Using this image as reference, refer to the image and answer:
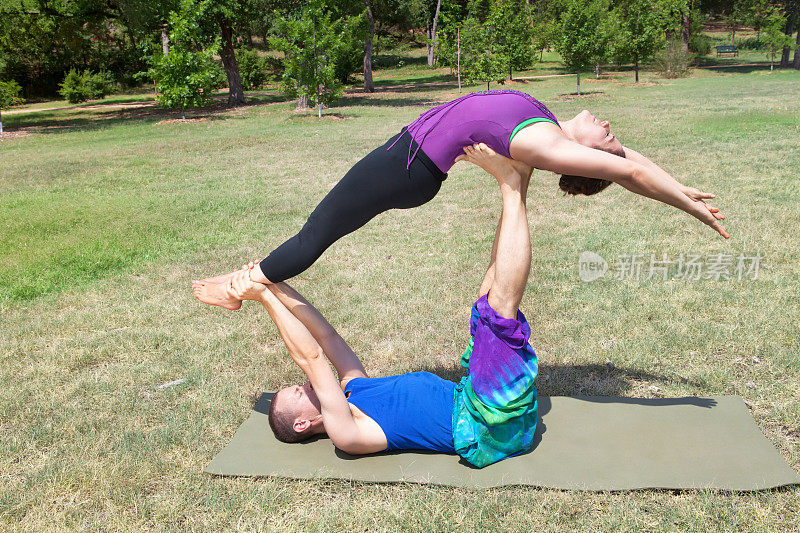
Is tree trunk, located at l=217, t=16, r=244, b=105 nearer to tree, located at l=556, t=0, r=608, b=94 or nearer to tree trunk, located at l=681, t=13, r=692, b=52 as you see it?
tree, located at l=556, t=0, r=608, b=94

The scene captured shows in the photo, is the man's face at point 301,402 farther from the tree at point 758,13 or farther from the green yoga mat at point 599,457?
the tree at point 758,13

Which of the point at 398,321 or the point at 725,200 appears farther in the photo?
the point at 725,200

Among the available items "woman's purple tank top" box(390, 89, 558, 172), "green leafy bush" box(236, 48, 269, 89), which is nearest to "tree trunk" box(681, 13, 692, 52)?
"green leafy bush" box(236, 48, 269, 89)

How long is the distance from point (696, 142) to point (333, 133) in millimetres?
8905

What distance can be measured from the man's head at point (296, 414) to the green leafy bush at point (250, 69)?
32.3 meters

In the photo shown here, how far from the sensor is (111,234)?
25.3 ft

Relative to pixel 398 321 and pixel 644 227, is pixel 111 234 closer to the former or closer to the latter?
pixel 398 321

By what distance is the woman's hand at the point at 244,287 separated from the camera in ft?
11.1

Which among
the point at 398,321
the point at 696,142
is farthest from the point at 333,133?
the point at 398,321

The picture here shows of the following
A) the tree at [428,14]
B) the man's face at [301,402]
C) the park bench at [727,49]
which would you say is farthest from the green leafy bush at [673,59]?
the man's face at [301,402]

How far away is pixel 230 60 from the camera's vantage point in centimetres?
2459

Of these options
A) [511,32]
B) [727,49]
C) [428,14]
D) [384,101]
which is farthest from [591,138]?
[727,49]

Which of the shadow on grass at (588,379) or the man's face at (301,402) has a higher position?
the man's face at (301,402)

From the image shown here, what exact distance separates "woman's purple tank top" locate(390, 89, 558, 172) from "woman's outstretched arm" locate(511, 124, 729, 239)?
0.11 m
